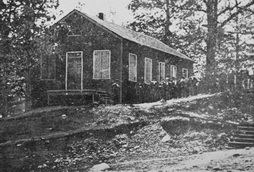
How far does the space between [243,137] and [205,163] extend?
8.37ft

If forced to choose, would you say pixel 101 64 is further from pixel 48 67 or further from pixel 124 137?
pixel 124 137

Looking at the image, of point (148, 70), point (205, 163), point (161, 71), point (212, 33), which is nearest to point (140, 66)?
point (148, 70)

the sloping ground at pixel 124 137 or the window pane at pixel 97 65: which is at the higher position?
the window pane at pixel 97 65

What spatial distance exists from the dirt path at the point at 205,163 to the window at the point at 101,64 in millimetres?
9003

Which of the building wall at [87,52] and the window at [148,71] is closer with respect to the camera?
the building wall at [87,52]

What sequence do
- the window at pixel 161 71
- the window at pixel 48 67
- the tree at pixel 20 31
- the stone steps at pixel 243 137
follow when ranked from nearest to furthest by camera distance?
the stone steps at pixel 243 137
the tree at pixel 20 31
the window at pixel 48 67
the window at pixel 161 71

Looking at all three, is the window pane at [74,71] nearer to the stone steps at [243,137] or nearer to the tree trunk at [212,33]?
the tree trunk at [212,33]

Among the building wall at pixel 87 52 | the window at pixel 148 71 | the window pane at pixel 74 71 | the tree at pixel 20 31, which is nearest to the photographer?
the tree at pixel 20 31

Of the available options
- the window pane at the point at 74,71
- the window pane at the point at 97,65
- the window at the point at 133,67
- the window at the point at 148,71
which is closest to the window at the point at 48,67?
the window pane at the point at 74,71

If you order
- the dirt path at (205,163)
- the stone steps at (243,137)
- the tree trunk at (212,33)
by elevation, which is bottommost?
the dirt path at (205,163)

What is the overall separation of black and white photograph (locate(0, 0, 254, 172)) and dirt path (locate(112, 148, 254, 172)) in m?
0.02

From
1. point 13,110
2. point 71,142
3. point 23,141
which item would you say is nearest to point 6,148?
point 23,141

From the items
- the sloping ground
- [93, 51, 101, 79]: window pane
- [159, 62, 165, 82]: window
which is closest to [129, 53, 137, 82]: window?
[93, 51, 101, 79]: window pane

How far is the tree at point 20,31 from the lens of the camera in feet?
32.9
